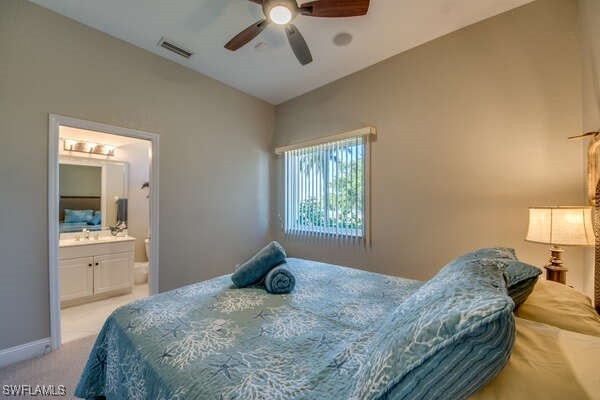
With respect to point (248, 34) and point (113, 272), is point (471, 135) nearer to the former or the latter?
point (248, 34)

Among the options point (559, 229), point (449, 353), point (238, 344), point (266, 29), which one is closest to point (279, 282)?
point (238, 344)

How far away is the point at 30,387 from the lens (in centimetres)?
170

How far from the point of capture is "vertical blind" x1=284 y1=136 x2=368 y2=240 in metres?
2.99

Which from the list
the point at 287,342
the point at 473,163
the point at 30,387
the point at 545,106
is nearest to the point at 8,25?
the point at 30,387

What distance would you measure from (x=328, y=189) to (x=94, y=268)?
3.23m

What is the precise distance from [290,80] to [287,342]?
10.3 ft

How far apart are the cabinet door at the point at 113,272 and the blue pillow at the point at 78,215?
765 mm

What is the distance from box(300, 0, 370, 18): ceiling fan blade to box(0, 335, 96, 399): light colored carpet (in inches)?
121

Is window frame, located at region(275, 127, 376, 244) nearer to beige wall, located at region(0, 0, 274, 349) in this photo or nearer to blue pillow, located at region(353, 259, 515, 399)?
beige wall, located at region(0, 0, 274, 349)

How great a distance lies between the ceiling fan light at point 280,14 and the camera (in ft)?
5.47

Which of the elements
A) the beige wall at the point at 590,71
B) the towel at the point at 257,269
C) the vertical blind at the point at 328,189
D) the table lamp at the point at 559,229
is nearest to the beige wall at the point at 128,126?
the vertical blind at the point at 328,189

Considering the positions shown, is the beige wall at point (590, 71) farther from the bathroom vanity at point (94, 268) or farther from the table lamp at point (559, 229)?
the bathroom vanity at point (94, 268)

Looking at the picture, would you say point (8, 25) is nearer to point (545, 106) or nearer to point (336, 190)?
point (336, 190)

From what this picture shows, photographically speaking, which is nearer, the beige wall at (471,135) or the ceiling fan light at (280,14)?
the ceiling fan light at (280,14)
